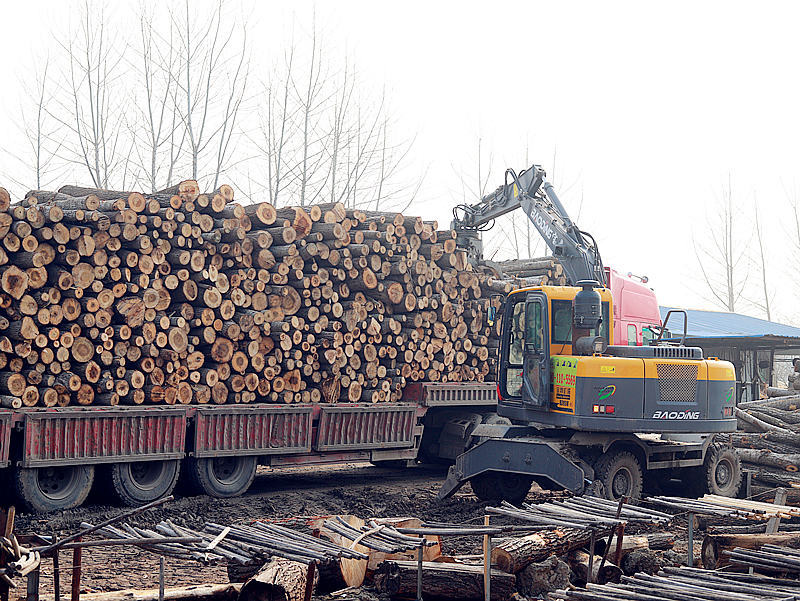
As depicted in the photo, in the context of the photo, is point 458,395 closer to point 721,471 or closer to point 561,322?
point 561,322

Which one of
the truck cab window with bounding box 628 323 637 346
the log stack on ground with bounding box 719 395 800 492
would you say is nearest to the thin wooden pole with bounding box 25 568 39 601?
the log stack on ground with bounding box 719 395 800 492

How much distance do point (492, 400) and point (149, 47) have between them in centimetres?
1526

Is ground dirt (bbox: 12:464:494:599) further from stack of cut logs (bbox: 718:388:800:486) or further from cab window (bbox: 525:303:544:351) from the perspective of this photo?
stack of cut logs (bbox: 718:388:800:486)

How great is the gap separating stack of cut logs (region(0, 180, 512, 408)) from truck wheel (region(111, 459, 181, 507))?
846mm

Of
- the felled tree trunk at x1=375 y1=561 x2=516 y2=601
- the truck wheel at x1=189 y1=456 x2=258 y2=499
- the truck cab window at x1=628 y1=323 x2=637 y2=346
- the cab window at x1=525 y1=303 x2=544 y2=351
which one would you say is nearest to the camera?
the felled tree trunk at x1=375 y1=561 x2=516 y2=601

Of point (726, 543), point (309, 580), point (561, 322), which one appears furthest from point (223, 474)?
point (726, 543)

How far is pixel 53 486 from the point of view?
36.9 ft

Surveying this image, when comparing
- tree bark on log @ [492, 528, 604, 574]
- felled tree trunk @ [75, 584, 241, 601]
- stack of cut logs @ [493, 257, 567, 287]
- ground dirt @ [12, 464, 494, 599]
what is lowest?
ground dirt @ [12, 464, 494, 599]

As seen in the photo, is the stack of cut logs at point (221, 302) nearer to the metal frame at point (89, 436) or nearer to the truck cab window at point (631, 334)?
the metal frame at point (89, 436)

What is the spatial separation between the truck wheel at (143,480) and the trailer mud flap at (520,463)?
11.8 ft

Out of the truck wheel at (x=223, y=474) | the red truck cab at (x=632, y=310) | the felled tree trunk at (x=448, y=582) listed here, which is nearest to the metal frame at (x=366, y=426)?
the truck wheel at (x=223, y=474)

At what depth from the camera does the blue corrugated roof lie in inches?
1064

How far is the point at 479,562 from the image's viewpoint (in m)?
7.80

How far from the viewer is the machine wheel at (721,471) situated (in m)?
12.8
